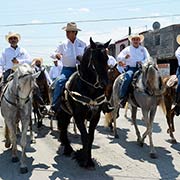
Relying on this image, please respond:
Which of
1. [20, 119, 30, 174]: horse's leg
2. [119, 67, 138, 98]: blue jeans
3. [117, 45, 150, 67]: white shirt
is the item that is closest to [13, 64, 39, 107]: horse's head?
[20, 119, 30, 174]: horse's leg

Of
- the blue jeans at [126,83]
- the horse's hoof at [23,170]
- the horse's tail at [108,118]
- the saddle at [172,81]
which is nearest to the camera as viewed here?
the horse's hoof at [23,170]

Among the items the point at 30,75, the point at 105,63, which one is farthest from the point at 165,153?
the point at 30,75

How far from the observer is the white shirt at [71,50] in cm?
710

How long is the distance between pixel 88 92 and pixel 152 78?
168 cm

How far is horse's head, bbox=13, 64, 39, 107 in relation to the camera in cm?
587

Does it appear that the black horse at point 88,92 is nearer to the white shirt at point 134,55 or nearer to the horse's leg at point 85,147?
the horse's leg at point 85,147

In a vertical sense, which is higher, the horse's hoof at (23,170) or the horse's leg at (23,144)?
the horse's leg at (23,144)

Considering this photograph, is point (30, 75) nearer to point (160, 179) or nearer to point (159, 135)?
point (160, 179)

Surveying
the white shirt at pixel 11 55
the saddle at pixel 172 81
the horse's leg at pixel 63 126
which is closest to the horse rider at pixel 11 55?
the white shirt at pixel 11 55

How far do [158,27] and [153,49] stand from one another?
2063mm

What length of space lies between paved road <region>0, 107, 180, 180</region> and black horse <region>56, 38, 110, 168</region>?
1.21 feet

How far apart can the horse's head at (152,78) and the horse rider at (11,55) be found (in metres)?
2.56

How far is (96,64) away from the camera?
223 inches

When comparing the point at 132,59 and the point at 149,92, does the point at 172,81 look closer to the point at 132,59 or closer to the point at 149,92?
the point at 132,59
